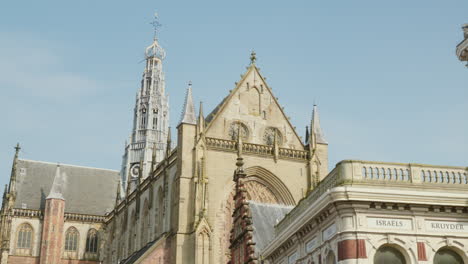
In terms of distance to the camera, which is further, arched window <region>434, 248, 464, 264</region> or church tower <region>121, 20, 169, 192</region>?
church tower <region>121, 20, 169, 192</region>

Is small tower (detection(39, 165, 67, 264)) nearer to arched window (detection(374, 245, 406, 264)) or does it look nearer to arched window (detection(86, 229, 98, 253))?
arched window (detection(86, 229, 98, 253))

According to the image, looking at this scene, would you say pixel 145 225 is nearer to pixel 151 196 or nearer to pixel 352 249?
pixel 151 196

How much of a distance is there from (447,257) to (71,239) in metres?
52.6

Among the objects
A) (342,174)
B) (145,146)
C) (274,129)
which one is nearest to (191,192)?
(274,129)

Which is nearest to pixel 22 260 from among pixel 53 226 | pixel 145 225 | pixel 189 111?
pixel 53 226

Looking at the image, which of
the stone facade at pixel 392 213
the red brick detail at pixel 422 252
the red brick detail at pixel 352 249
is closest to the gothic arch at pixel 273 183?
the stone facade at pixel 392 213

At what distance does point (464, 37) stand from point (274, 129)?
27.8 meters

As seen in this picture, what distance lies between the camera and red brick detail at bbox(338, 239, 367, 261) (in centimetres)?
1955

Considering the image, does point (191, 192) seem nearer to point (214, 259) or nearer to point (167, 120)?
point (214, 259)

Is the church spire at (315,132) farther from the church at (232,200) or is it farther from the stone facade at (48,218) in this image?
the stone facade at (48,218)

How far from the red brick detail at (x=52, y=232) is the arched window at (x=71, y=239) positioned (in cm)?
145

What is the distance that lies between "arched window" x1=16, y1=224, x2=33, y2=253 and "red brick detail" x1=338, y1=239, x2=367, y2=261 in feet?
168

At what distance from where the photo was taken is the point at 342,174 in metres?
20.6

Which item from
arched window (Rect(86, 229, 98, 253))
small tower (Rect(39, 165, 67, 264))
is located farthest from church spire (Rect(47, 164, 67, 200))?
arched window (Rect(86, 229, 98, 253))
